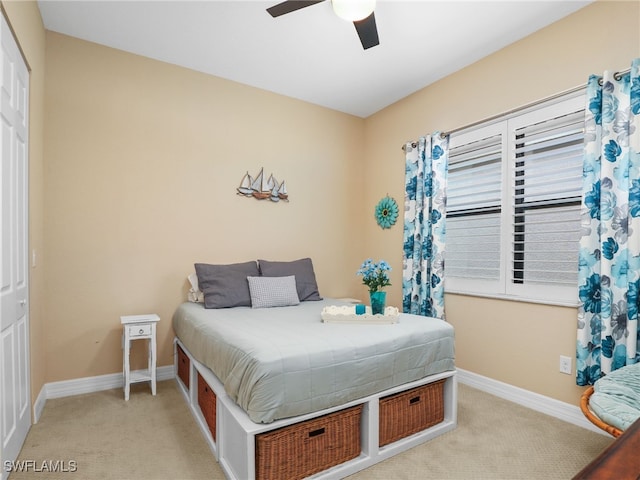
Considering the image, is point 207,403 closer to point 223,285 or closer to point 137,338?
point 137,338

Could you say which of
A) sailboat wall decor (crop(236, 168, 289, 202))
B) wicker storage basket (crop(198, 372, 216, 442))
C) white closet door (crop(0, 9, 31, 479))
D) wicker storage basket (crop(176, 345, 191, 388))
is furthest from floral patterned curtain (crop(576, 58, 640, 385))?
white closet door (crop(0, 9, 31, 479))

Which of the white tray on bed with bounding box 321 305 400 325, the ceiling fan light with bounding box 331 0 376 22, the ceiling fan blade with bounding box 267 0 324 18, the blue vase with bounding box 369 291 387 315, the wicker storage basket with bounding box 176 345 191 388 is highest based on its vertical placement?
the ceiling fan blade with bounding box 267 0 324 18

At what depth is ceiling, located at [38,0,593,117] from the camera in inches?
98.2

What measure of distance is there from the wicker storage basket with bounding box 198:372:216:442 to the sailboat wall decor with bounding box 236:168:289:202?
1866 millimetres

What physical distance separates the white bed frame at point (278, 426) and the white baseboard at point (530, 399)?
751mm

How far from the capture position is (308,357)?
177cm

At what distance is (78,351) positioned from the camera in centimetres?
288

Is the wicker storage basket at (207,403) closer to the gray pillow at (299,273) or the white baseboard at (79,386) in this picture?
the white baseboard at (79,386)

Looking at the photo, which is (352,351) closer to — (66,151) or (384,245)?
(384,245)

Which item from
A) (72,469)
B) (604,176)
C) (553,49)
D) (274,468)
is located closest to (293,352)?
(274,468)

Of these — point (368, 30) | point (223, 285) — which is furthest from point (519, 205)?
point (223, 285)

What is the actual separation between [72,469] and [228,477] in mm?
838

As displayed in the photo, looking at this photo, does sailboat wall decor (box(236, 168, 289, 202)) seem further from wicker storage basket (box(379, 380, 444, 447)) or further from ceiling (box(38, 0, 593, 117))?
wicker storage basket (box(379, 380, 444, 447))

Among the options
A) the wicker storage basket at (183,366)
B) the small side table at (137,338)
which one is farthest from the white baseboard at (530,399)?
the small side table at (137,338)
